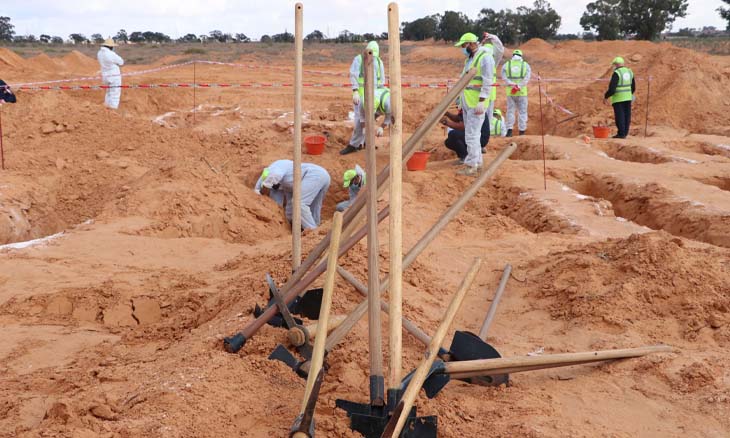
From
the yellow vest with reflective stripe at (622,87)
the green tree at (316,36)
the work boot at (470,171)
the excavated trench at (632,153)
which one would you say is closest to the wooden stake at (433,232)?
the work boot at (470,171)

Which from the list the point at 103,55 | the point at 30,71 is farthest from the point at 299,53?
the point at 30,71

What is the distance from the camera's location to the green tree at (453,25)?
1689 inches

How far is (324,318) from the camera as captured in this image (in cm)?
320

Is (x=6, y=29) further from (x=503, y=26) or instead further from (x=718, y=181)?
(x=718, y=181)

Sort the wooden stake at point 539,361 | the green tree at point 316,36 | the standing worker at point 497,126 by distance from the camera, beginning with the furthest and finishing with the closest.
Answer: the green tree at point 316,36, the standing worker at point 497,126, the wooden stake at point 539,361

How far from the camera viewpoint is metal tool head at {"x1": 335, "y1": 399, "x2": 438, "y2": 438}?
3084mm

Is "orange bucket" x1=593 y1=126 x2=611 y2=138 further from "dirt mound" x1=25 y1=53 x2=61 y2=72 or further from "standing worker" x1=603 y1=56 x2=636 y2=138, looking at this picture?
"dirt mound" x1=25 y1=53 x2=61 y2=72

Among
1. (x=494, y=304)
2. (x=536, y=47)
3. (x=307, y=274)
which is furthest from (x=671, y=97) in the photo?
(x=536, y=47)

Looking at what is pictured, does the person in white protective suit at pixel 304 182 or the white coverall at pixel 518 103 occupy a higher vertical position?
the white coverall at pixel 518 103

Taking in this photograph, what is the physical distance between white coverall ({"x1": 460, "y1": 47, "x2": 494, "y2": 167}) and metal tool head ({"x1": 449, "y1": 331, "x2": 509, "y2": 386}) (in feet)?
21.0

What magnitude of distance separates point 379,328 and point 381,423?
1.37ft

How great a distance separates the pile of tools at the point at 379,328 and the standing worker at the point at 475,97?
19.0 ft

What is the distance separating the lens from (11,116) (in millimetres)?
11602

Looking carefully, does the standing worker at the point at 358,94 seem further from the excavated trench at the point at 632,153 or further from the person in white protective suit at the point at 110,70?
the person in white protective suit at the point at 110,70
